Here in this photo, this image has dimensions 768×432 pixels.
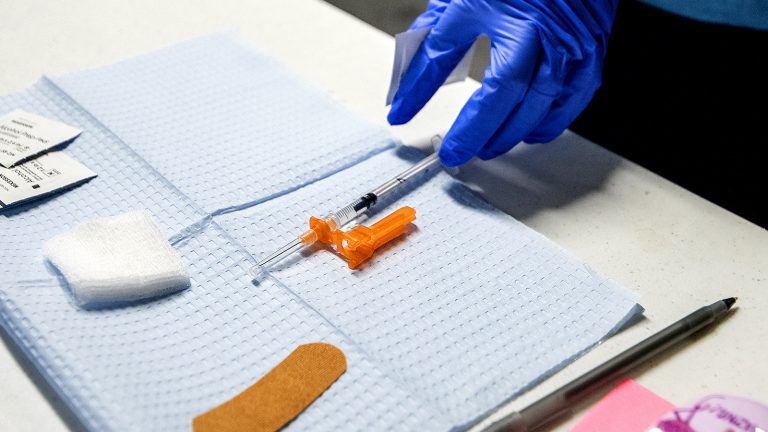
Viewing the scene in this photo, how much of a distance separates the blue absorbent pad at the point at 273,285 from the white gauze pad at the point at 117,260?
0.6 inches

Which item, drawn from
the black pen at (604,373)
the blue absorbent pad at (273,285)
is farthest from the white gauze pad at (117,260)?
the black pen at (604,373)

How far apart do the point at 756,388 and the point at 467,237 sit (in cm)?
31

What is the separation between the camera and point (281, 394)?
0.60 meters

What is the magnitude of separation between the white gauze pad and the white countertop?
0.29ft

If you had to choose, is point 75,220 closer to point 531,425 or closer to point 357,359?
point 357,359

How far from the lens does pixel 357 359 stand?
2.12 ft

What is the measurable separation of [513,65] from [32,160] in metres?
0.56

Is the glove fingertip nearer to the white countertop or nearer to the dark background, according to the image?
the white countertop

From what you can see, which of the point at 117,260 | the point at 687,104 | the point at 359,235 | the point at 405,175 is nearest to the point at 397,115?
the point at 405,175

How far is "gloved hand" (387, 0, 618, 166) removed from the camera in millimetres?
843

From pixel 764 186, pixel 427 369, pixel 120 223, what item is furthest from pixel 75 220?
pixel 764 186

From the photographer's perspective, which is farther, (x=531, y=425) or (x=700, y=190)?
(x=700, y=190)

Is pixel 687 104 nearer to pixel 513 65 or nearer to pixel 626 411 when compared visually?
pixel 513 65

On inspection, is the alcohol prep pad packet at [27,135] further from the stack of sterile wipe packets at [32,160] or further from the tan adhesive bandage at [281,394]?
the tan adhesive bandage at [281,394]
